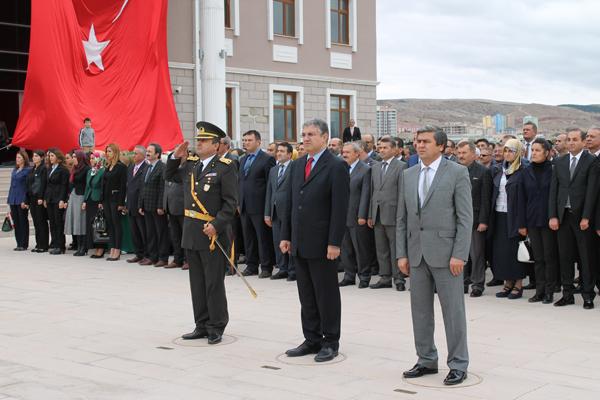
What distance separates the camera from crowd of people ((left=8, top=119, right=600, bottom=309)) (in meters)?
9.51

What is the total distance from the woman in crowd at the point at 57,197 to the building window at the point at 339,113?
17.8 meters

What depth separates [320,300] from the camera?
23.1ft

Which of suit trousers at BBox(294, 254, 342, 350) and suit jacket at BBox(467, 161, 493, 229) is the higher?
suit jacket at BBox(467, 161, 493, 229)

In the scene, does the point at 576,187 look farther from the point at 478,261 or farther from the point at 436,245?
the point at 436,245

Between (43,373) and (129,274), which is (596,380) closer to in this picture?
(43,373)

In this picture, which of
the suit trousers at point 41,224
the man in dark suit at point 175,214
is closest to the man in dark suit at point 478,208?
the man in dark suit at point 175,214

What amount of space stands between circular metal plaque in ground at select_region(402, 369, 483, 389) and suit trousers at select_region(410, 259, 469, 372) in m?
0.09

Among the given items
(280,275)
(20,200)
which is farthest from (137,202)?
(20,200)

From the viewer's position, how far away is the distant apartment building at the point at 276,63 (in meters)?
25.7

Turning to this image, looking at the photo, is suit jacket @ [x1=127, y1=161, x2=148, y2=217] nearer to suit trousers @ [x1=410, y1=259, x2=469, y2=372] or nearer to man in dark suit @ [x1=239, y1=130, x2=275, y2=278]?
man in dark suit @ [x1=239, y1=130, x2=275, y2=278]

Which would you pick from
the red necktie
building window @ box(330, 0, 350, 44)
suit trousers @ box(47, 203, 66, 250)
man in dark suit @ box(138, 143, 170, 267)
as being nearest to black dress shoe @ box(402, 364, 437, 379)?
the red necktie

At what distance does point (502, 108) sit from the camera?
12275 centimetres

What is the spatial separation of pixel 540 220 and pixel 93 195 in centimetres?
793

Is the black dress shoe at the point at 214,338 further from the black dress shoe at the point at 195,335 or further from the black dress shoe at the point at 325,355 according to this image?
the black dress shoe at the point at 325,355
